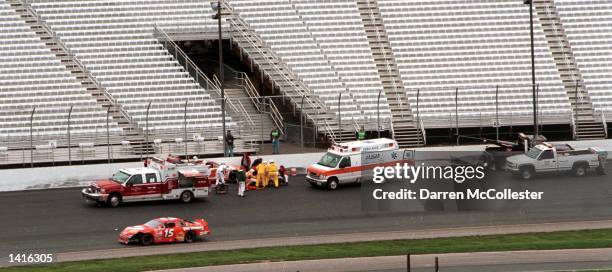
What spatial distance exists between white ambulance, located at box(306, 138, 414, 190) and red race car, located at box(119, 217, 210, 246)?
28.2 ft

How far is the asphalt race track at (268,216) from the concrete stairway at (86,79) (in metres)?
7.22

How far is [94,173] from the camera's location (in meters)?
41.2

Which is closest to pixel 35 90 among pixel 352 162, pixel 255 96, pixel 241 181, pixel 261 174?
pixel 255 96

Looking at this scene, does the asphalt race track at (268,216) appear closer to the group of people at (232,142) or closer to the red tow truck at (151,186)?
the red tow truck at (151,186)

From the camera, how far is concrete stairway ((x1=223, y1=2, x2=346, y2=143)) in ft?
153

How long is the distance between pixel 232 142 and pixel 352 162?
6.77 metres

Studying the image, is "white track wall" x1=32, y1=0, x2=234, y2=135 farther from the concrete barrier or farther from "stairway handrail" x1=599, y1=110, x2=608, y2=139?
"stairway handrail" x1=599, y1=110, x2=608, y2=139

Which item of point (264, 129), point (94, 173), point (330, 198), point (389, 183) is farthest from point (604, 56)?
point (389, 183)

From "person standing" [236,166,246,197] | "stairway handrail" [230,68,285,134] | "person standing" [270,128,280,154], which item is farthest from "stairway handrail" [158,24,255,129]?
"person standing" [236,166,246,197]

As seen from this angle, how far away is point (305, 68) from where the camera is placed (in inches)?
1967

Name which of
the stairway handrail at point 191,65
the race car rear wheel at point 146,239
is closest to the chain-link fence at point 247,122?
the stairway handrail at point 191,65

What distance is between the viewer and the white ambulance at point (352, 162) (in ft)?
126

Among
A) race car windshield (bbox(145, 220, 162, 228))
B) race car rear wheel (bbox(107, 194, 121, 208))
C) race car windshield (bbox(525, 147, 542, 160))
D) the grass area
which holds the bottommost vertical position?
the grass area

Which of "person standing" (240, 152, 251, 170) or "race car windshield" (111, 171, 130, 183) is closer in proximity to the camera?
"race car windshield" (111, 171, 130, 183)
